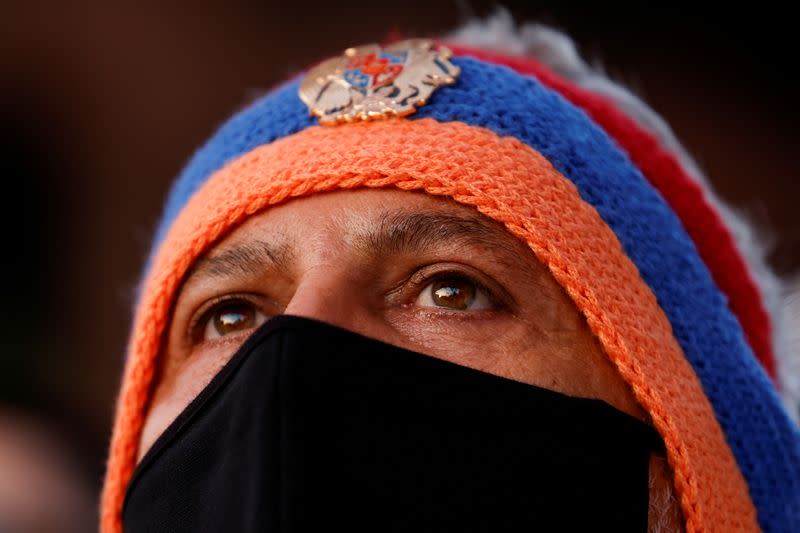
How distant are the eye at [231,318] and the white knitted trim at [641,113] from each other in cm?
98

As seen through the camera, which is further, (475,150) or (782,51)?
(782,51)

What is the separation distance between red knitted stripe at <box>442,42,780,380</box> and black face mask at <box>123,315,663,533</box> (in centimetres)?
67

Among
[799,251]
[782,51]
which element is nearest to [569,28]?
[782,51]

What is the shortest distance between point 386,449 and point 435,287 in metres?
0.42

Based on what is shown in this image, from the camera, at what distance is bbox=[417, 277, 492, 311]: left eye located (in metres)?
1.71

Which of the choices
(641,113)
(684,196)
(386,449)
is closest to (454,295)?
(386,449)

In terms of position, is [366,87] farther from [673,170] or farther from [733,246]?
[733,246]

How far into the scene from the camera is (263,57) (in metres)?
5.39

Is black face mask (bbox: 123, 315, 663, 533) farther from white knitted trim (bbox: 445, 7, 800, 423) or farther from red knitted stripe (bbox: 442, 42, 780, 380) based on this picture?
white knitted trim (bbox: 445, 7, 800, 423)

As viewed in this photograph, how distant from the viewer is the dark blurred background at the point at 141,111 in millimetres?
4957

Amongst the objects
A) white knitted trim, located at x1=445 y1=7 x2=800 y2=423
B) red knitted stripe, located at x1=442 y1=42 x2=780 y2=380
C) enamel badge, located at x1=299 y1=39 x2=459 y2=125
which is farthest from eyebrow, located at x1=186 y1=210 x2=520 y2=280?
white knitted trim, located at x1=445 y1=7 x2=800 y2=423

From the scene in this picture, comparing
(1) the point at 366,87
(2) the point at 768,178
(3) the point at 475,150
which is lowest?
(3) the point at 475,150

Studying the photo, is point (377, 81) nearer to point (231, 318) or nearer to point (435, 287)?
point (435, 287)

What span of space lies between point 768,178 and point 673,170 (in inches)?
129
